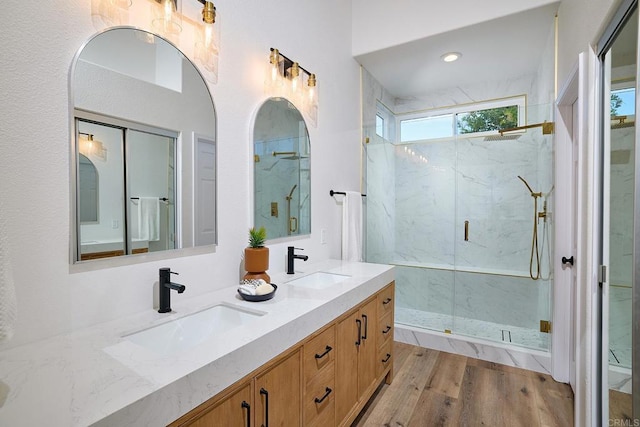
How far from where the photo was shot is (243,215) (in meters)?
1.80

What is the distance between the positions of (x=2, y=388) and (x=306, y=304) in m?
0.95

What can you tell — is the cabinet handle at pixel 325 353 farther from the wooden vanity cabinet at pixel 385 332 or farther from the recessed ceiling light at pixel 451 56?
the recessed ceiling light at pixel 451 56

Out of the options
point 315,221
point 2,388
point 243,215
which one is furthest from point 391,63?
point 2,388

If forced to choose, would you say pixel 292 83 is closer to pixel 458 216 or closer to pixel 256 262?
pixel 256 262

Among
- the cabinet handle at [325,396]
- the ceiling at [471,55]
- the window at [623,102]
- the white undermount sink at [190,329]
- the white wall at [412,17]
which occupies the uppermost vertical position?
Result: the white wall at [412,17]

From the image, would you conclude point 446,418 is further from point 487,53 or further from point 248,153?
point 487,53

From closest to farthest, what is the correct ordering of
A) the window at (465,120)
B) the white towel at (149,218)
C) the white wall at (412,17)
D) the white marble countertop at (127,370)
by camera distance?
the white marble countertop at (127,370)
the white towel at (149,218)
the white wall at (412,17)
the window at (465,120)

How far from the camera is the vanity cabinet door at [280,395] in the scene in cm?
108

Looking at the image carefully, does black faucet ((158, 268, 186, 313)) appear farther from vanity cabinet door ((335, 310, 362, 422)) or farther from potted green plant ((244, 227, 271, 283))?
vanity cabinet door ((335, 310, 362, 422))

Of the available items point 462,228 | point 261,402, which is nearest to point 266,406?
point 261,402

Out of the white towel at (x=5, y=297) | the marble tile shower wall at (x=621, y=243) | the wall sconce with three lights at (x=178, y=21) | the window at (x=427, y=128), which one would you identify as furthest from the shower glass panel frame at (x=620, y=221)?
the window at (x=427, y=128)

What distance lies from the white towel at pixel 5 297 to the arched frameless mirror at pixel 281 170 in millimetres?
1145

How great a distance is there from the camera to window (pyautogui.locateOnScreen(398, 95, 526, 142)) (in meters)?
3.58

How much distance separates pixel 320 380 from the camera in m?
1.44
